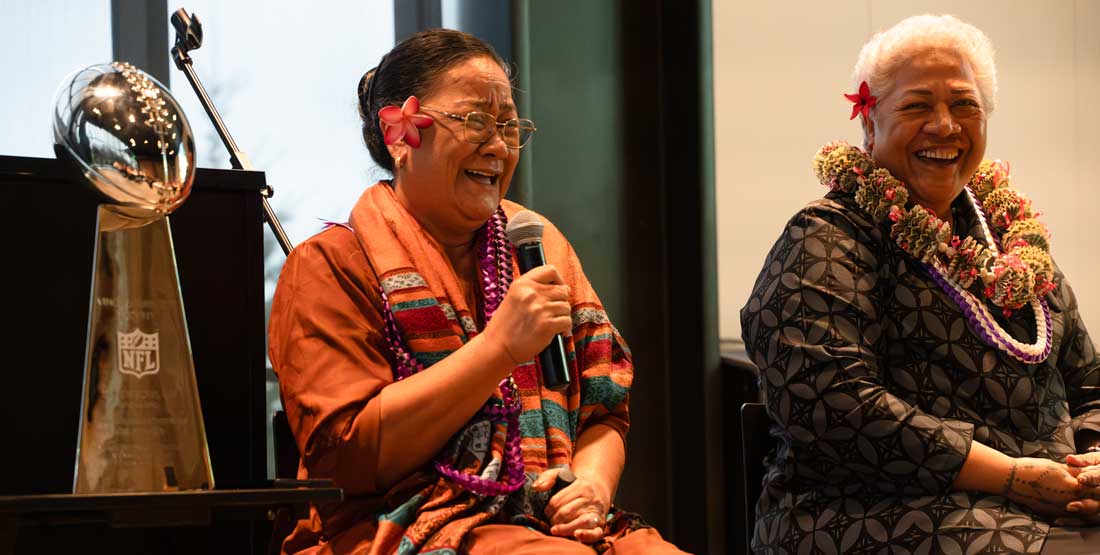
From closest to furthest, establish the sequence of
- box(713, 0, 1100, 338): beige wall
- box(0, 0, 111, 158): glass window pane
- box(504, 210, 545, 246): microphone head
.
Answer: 1. box(504, 210, 545, 246): microphone head
2. box(0, 0, 111, 158): glass window pane
3. box(713, 0, 1100, 338): beige wall

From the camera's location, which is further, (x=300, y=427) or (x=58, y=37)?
(x=58, y=37)

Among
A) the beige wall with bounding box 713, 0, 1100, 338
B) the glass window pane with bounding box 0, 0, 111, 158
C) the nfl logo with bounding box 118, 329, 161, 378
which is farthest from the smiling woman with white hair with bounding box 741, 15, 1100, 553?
the glass window pane with bounding box 0, 0, 111, 158

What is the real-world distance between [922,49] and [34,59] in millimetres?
2488

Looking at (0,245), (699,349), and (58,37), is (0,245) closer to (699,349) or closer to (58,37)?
(58,37)

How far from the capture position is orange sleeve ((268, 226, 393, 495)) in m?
1.93

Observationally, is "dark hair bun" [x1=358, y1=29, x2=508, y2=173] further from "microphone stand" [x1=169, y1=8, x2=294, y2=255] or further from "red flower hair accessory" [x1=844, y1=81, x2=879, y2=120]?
"red flower hair accessory" [x1=844, y1=81, x2=879, y2=120]

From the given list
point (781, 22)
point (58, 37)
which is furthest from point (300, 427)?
point (781, 22)

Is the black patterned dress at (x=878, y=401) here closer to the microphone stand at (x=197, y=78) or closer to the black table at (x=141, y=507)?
the microphone stand at (x=197, y=78)

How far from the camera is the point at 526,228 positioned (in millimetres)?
2129

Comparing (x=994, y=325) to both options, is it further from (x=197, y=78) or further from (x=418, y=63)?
(x=197, y=78)

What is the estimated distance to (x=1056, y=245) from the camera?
4105mm

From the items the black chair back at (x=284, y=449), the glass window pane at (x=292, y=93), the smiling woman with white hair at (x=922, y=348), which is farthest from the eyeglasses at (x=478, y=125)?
the glass window pane at (x=292, y=93)

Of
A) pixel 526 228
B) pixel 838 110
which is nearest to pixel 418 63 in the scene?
pixel 526 228

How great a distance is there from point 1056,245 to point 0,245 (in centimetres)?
342
